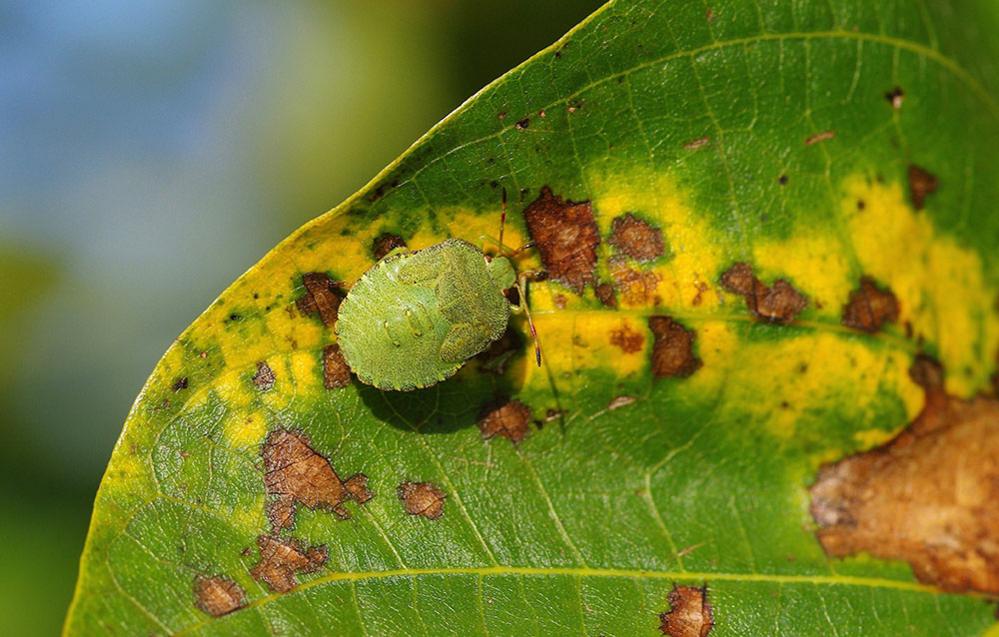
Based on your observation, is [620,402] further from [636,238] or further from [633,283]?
[636,238]

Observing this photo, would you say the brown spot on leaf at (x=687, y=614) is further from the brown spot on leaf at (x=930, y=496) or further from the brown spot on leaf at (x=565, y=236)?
the brown spot on leaf at (x=565, y=236)

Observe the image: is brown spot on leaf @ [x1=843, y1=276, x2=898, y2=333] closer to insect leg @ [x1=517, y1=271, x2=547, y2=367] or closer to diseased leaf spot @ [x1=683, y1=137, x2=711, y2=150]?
diseased leaf spot @ [x1=683, y1=137, x2=711, y2=150]

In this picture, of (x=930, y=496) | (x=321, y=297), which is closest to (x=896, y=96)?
(x=930, y=496)

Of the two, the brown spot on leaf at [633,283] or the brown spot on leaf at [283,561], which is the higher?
the brown spot on leaf at [633,283]

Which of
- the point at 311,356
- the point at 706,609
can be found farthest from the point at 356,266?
the point at 706,609

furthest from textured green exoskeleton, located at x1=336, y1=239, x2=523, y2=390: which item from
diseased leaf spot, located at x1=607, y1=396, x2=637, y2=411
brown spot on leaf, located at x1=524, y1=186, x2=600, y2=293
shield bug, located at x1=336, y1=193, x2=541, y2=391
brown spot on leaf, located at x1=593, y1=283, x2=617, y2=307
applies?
diseased leaf spot, located at x1=607, y1=396, x2=637, y2=411

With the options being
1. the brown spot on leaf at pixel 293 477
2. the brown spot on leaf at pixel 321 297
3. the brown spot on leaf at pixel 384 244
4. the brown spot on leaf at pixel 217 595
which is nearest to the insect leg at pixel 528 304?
the brown spot on leaf at pixel 384 244
